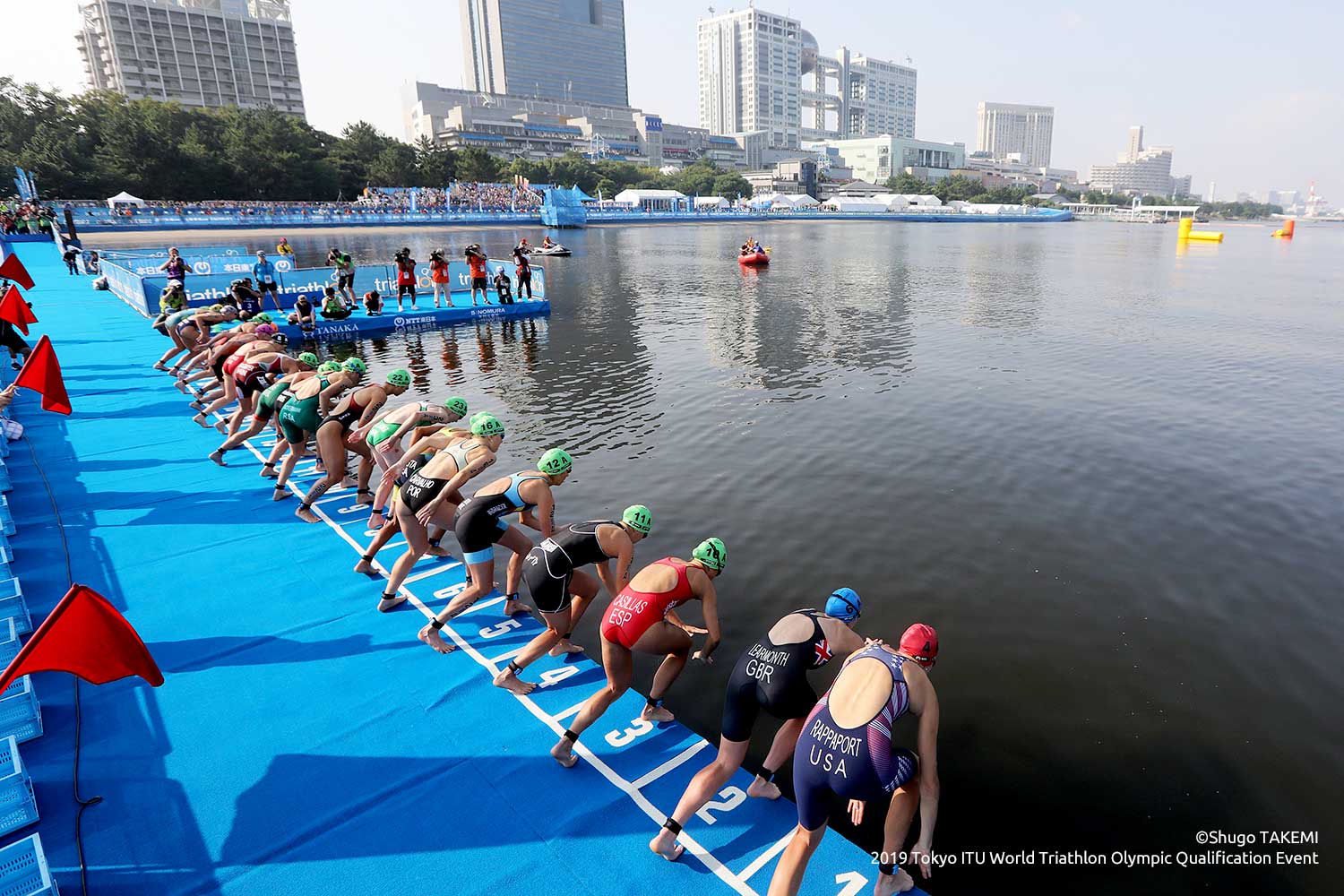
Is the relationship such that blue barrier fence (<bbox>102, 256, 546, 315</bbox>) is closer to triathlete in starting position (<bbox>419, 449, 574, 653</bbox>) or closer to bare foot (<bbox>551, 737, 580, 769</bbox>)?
triathlete in starting position (<bbox>419, 449, 574, 653</bbox>)

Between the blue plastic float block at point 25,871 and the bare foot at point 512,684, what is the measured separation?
119 inches

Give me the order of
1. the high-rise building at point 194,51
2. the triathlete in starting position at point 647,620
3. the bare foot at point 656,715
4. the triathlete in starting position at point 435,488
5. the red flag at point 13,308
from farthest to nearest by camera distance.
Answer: the high-rise building at point 194,51
the red flag at point 13,308
the triathlete in starting position at point 435,488
the bare foot at point 656,715
the triathlete in starting position at point 647,620

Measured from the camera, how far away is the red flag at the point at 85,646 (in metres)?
4.14

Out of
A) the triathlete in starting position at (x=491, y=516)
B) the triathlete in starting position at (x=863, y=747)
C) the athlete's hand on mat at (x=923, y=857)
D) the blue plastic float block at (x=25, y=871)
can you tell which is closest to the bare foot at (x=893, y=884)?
the athlete's hand on mat at (x=923, y=857)

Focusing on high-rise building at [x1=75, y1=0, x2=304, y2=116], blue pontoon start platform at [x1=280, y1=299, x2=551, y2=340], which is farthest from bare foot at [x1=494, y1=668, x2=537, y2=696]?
A: high-rise building at [x1=75, y1=0, x2=304, y2=116]

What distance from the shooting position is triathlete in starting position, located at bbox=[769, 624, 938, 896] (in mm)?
3891

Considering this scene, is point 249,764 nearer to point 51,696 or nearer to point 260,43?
point 51,696

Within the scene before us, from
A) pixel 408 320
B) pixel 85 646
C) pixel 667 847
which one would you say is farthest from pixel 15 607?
pixel 408 320

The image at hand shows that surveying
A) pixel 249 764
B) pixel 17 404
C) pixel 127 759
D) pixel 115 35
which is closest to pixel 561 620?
pixel 249 764

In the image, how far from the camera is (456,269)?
29.3 m

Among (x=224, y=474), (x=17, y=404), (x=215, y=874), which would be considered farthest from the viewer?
(x=17, y=404)

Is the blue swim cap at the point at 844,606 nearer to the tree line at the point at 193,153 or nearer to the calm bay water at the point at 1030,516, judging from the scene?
the calm bay water at the point at 1030,516

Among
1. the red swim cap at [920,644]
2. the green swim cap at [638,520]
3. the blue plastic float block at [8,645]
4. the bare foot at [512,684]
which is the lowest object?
the bare foot at [512,684]

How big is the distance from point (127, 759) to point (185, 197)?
317 feet
